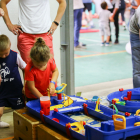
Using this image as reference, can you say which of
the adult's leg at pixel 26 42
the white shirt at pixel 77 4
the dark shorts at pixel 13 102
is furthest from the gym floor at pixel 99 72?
the white shirt at pixel 77 4

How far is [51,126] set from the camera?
217 cm

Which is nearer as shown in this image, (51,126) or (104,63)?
(51,126)

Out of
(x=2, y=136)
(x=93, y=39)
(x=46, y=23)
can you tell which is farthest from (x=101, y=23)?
(x=2, y=136)

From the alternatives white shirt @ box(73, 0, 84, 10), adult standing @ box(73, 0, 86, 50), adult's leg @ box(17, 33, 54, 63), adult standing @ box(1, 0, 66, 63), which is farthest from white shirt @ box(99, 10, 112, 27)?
adult's leg @ box(17, 33, 54, 63)

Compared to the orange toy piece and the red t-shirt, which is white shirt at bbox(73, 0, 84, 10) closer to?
the red t-shirt

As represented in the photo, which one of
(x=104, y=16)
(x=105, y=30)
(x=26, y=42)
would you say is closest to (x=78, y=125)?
(x=26, y=42)

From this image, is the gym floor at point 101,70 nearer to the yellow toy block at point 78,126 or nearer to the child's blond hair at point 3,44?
the child's blond hair at point 3,44

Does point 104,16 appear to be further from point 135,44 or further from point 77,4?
point 135,44

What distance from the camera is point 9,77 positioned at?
2.80 metres

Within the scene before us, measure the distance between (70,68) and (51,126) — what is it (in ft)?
5.71

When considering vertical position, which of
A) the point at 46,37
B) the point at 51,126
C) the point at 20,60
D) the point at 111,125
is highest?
the point at 46,37

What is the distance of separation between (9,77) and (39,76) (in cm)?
37

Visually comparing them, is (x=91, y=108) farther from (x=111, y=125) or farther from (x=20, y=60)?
(x=20, y=60)

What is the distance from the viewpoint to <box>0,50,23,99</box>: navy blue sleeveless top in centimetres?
277
